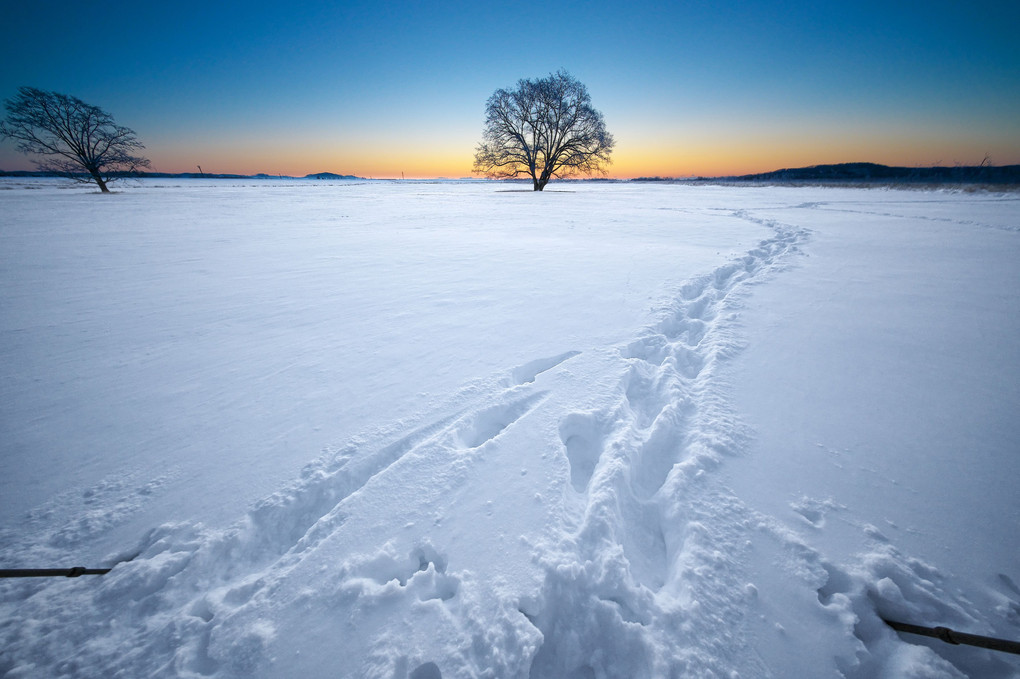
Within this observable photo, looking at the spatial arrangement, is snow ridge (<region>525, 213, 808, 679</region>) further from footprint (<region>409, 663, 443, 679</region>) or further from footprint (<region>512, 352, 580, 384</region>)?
footprint (<region>512, 352, 580, 384</region>)

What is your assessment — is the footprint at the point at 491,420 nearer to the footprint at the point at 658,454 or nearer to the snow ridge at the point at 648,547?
the snow ridge at the point at 648,547

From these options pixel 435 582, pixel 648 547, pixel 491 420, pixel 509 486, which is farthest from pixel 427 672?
pixel 491 420

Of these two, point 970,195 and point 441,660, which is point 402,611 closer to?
point 441,660

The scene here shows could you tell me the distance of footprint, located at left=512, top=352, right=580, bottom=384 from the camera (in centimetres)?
259

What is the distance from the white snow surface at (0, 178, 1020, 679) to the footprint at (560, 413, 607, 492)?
0.02 m

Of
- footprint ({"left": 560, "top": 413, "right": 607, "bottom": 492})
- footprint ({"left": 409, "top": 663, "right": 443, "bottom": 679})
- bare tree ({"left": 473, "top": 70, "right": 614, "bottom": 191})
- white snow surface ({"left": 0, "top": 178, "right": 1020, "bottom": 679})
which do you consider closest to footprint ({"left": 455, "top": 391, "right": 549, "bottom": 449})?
white snow surface ({"left": 0, "top": 178, "right": 1020, "bottom": 679})

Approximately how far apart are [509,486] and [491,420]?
1.83 feet

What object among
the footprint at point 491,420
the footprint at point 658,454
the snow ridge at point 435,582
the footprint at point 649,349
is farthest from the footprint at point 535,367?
the footprint at point 658,454

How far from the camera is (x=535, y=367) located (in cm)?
270

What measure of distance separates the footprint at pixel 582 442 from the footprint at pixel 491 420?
0.89 feet

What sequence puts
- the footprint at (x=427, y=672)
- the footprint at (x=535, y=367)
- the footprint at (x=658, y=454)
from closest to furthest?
1. the footprint at (x=427, y=672)
2. the footprint at (x=658, y=454)
3. the footprint at (x=535, y=367)

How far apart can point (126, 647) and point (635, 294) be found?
4.28 meters

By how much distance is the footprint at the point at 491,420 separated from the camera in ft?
6.70

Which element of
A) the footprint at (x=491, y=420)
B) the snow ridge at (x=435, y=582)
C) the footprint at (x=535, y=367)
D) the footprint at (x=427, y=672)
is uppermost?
the footprint at (x=535, y=367)
